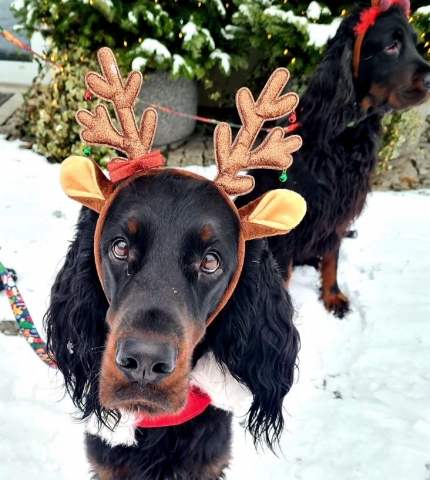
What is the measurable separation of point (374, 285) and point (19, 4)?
3728 mm

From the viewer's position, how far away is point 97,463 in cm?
162

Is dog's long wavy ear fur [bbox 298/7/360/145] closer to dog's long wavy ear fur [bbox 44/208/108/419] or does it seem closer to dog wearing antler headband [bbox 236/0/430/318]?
dog wearing antler headband [bbox 236/0/430/318]

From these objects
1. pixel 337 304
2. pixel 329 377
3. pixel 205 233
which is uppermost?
pixel 205 233

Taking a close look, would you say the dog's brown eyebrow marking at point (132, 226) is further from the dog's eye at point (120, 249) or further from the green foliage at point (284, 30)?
the green foliage at point (284, 30)

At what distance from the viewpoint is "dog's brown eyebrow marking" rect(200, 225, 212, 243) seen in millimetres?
1217

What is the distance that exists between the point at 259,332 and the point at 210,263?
1.11ft

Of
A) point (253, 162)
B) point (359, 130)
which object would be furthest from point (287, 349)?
point (359, 130)

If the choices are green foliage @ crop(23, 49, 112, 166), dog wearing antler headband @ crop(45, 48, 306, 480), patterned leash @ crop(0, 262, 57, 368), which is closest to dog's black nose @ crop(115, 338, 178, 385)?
dog wearing antler headband @ crop(45, 48, 306, 480)

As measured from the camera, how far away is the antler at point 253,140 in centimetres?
122

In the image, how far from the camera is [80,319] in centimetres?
143

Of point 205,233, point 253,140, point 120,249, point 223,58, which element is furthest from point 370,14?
point 223,58

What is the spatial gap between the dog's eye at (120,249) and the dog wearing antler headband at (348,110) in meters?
1.20

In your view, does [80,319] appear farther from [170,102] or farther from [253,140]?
[170,102]

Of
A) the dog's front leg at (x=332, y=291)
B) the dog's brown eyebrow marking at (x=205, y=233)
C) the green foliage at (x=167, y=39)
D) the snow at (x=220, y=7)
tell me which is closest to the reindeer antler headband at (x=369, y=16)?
the dog's front leg at (x=332, y=291)
